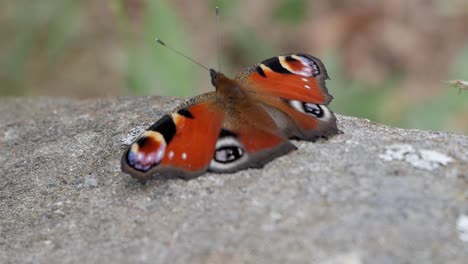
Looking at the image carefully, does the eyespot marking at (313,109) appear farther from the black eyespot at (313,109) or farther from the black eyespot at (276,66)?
the black eyespot at (276,66)

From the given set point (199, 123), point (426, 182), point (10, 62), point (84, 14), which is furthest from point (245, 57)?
point (426, 182)

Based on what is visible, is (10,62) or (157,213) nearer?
(157,213)

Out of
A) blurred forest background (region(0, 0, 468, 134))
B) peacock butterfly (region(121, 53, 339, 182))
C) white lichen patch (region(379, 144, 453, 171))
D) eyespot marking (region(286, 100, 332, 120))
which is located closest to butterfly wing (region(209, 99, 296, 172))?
peacock butterfly (region(121, 53, 339, 182))

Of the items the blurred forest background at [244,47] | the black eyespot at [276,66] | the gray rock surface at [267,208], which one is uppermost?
the blurred forest background at [244,47]

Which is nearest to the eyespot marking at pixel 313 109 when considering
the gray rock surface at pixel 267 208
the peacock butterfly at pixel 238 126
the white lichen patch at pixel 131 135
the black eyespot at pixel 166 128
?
the peacock butterfly at pixel 238 126

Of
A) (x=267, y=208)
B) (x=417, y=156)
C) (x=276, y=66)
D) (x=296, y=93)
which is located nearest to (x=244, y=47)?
(x=276, y=66)

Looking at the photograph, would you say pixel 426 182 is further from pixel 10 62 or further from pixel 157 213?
pixel 10 62
